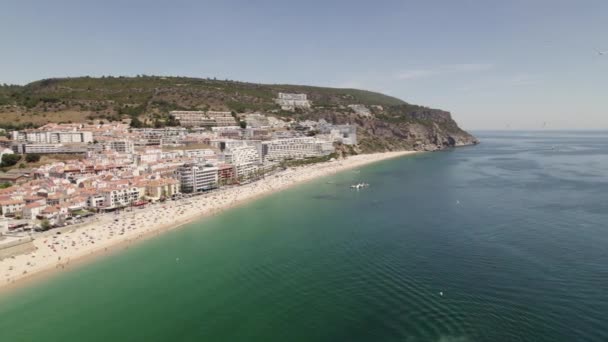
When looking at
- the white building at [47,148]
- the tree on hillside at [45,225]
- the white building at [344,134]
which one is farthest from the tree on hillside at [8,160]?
the white building at [344,134]

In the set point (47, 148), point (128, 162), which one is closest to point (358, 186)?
point (128, 162)

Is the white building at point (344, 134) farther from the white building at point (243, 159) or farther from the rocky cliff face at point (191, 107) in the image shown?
the white building at point (243, 159)

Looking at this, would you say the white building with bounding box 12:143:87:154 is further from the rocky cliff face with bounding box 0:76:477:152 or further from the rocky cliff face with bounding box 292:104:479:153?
the rocky cliff face with bounding box 292:104:479:153

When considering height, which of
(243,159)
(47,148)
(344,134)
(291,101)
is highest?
(291,101)

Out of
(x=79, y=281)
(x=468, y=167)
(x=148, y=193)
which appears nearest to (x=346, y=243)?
(x=79, y=281)

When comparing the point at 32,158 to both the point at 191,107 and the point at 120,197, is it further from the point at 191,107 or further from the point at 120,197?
the point at 191,107

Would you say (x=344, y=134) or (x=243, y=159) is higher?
(x=344, y=134)

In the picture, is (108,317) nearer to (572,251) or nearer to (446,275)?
(446,275)
